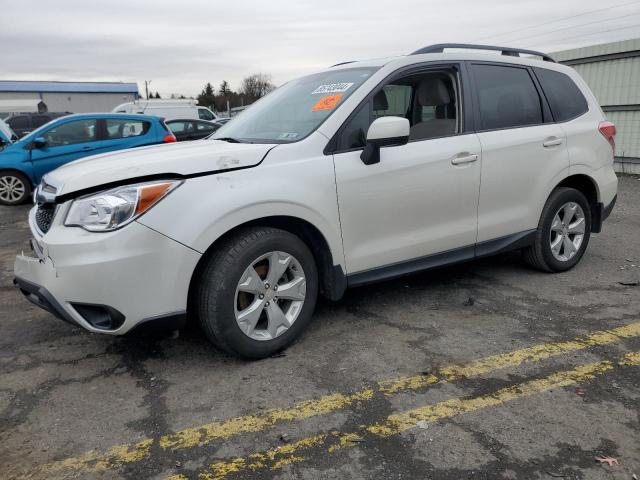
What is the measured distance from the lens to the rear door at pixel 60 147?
30.7ft

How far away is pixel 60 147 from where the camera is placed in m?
9.38

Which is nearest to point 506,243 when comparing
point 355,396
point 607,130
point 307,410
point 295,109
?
point 607,130

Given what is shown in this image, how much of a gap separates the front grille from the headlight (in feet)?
0.90

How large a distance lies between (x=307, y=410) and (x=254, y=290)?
2.49 ft

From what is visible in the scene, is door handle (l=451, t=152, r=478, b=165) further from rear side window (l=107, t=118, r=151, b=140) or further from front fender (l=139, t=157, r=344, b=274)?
rear side window (l=107, t=118, r=151, b=140)

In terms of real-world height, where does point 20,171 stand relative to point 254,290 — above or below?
above

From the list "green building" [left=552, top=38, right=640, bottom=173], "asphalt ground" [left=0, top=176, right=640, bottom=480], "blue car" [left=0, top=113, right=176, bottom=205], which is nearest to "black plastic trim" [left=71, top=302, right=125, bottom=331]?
"asphalt ground" [left=0, top=176, right=640, bottom=480]

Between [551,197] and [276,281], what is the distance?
2.67 m

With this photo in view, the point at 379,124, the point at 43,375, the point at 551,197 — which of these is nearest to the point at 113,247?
the point at 43,375

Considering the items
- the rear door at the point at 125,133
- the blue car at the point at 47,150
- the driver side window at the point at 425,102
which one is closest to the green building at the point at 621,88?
the driver side window at the point at 425,102

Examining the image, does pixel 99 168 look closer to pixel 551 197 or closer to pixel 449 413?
pixel 449 413

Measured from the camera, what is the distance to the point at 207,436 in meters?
2.51

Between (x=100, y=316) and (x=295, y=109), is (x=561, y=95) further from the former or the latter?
(x=100, y=316)

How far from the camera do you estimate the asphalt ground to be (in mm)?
2312
